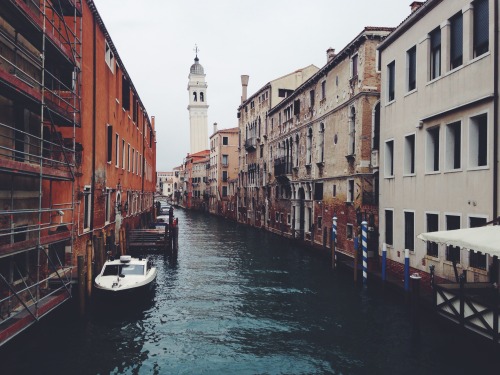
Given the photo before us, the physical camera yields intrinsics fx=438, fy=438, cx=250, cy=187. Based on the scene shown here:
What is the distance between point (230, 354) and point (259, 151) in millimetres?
29256

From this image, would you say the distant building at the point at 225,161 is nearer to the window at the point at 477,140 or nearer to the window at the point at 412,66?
the window at the point at 412,66

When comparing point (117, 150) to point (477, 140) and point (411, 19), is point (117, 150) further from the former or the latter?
point (477, 140)

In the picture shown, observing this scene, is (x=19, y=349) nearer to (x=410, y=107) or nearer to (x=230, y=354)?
(x=230, y=354)

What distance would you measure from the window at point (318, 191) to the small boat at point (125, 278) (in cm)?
1163

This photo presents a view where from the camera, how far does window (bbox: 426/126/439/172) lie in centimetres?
1253

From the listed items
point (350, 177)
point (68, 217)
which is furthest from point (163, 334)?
point (350, 177)

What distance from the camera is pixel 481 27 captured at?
34.4 ft

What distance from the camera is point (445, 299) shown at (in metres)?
9.32

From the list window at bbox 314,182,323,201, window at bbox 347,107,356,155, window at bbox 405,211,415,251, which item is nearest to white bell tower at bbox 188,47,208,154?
window at bbox 314,182,323,201

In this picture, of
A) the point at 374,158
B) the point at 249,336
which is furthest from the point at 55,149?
the point at 374,158

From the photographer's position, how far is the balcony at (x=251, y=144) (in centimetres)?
3872

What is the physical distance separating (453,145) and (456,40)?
274 centimetres

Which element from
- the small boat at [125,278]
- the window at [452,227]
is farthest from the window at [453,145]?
the small boat at [125,278]

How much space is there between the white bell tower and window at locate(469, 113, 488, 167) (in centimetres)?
7977
